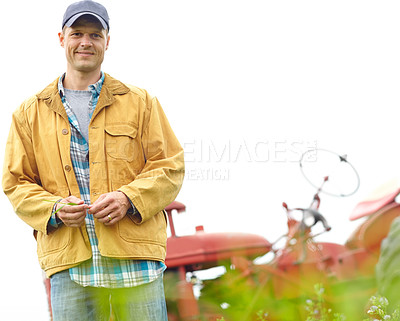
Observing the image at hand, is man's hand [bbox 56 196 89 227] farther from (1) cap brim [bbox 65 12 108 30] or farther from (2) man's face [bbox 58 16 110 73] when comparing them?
(1) cap brim [bbox 65 12 108 30]

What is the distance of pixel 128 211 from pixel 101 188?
0.14 metres

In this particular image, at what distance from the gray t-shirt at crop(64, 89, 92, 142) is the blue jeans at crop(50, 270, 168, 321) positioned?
0.59 m

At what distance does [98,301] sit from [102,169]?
53 cm

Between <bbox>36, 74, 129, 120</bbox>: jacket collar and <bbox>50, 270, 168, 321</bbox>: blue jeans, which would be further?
<bbox>36, 74, 129, 120</bbox>: jacket collar

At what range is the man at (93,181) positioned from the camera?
2305 mm

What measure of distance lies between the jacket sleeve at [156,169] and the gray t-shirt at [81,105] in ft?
0.79

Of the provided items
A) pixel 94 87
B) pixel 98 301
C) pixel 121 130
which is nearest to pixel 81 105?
pixel 94 87

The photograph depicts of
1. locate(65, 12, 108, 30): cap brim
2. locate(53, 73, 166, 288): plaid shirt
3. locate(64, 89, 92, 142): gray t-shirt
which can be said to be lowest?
locate(53, 73, 166, 288): plaid shirt

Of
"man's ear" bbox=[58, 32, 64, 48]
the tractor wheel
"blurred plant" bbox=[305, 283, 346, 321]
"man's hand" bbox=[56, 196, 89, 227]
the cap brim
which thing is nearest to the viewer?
"man's hand" bbox=[56, 196, 89, 227]

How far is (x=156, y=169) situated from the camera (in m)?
2.39

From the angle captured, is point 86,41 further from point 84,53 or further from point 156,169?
point 156,169

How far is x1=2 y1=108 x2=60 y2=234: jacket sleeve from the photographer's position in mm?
2330

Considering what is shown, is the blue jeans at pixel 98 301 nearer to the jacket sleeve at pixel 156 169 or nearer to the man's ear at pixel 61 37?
the jacket sleeve at pixel 156 169

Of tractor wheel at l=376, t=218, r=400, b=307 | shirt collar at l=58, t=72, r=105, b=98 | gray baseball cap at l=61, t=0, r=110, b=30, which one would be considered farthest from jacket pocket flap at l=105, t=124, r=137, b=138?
tractor wheel at l=376, t=218, r=400, b=307
